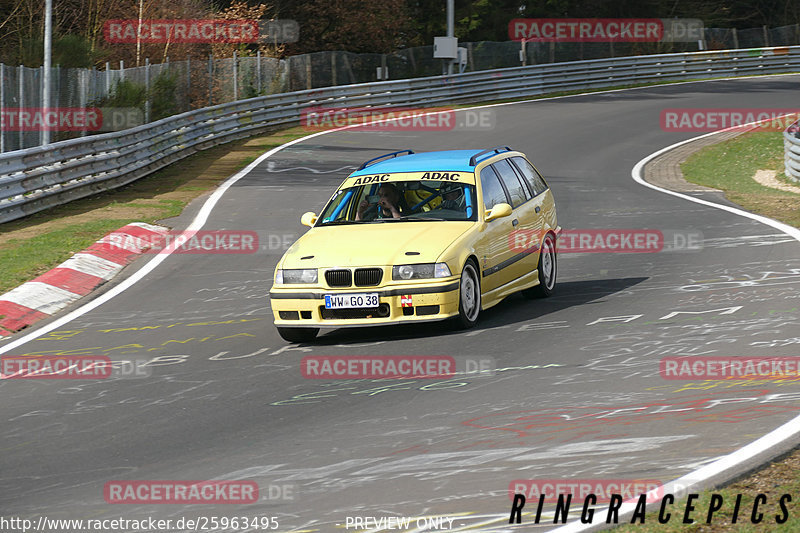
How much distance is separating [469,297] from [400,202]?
1.58m

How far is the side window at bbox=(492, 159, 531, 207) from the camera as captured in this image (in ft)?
41.0

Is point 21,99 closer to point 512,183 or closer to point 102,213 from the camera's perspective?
point 102,213

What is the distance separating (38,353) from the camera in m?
10.7

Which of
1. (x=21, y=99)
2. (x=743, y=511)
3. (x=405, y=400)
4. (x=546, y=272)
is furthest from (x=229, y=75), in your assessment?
(x=743, y=511)

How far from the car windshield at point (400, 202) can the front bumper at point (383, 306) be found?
4.51 ft

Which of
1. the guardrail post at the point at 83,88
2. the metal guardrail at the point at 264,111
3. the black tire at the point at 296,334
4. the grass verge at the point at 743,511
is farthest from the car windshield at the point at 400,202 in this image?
the guardrail post at the point at 83,88

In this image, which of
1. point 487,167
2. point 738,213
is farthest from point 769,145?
point 487,167

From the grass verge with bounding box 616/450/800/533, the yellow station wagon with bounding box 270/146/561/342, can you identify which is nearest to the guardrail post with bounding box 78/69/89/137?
the yellow station wagon with bounding box 270/146/561/342

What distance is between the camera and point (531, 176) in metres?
13.3

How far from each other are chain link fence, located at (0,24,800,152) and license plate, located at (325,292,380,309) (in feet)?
37.3

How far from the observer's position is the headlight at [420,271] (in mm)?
10477

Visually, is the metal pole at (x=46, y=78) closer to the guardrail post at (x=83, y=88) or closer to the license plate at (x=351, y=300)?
the guardrail post at (x=83, y=88)

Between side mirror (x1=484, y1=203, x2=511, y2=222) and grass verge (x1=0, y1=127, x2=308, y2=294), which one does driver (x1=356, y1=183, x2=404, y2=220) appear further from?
grass verge (x1=0, y1=127, x2=308, y2=294)

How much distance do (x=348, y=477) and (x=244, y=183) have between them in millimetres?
17289
